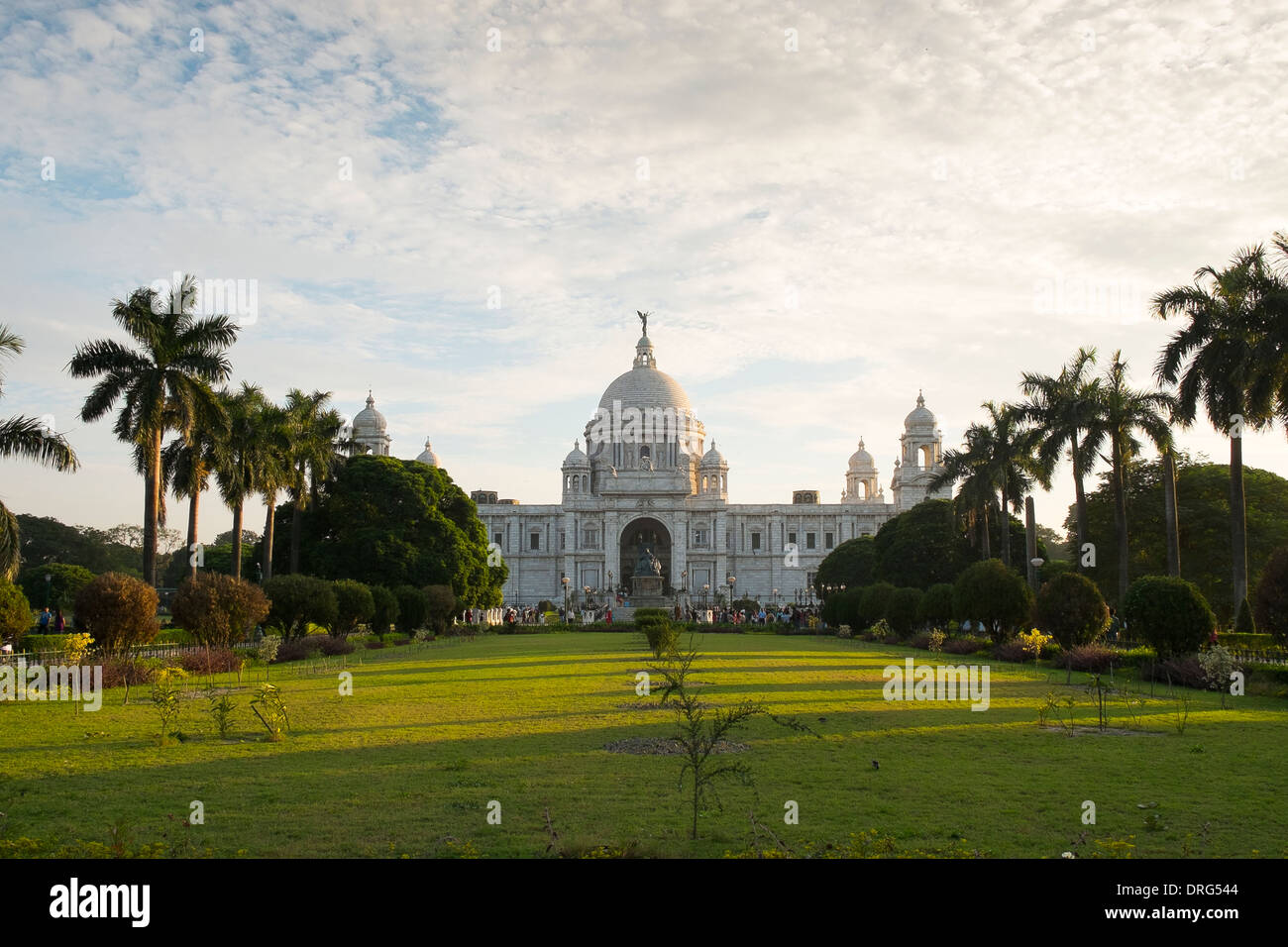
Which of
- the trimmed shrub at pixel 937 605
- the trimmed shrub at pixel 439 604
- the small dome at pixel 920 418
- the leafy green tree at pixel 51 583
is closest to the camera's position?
the trimmed shrub at pixel 937 605

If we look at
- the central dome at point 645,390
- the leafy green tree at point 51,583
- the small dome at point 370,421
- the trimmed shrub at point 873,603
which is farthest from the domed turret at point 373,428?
the trimmed shrub at point 873,603

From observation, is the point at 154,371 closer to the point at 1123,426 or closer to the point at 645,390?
the point at 1123,426

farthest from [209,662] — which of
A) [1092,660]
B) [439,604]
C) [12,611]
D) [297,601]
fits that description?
[439,604]

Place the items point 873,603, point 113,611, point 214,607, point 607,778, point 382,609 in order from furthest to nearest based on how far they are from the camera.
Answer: point 873,603, point 382,609, point 214,607, point 113,611, point 607,778

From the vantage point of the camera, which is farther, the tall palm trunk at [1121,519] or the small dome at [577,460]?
the small dome at [577,460]

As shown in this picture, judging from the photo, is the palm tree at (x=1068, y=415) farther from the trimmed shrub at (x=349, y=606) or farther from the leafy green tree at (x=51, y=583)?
the leafy green tree at (x=51, y=583)

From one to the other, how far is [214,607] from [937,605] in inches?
969

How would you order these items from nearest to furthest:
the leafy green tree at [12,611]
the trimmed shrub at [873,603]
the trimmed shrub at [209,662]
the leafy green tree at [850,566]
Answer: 1. the leafy green tree at [12,611]
2. the trimmed shrub at [209,662]
3. the trimmed shrub at [873,603]
4. the leafy green tree at [850,566]

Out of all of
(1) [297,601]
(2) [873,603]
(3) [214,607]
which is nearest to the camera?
(3) [214,607]

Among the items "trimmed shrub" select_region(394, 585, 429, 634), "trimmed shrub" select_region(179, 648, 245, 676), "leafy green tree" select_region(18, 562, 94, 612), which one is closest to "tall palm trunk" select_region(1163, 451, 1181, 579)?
"trimmed shrub" select_region(179, 648, 245, 676)

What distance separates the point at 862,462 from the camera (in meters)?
110

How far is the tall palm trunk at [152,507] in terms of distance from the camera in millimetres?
27047

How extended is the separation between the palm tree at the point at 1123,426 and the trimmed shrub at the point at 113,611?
2825 cm
